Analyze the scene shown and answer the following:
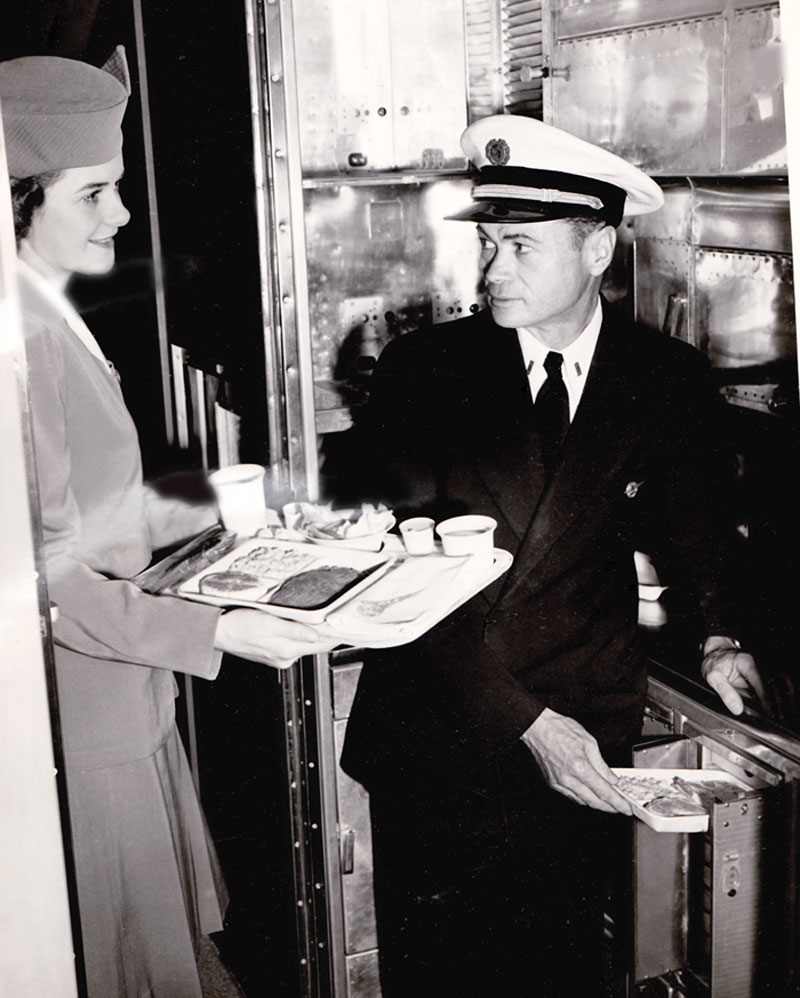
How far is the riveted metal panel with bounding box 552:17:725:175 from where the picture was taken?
97.6 inches

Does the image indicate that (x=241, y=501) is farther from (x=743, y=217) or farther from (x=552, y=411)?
(x=743, y=217)

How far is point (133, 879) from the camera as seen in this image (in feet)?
7.15

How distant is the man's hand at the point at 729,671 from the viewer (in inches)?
92.7

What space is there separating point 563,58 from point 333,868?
85.8 inches

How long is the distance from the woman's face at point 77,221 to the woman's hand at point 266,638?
2.23ft

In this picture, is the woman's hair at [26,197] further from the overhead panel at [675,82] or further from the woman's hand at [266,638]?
the overhead panel at [675,82]

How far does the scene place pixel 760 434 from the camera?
2.64m

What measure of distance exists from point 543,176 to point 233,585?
111 centimetres

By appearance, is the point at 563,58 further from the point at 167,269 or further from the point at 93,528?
the point at 93,528

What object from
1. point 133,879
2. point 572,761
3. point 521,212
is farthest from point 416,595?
point 521,212

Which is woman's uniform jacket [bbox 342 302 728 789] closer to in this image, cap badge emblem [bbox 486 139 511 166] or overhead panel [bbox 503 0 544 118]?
cap badge emblem [bbox 486 139 511 166]

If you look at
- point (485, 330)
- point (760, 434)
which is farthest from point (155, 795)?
point (760, 434)

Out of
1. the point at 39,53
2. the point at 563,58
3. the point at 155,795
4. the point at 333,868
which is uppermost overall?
the point at 563,58

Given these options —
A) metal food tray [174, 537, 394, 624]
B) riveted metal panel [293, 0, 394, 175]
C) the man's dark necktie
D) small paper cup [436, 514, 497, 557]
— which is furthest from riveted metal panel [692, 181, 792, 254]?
metal food tray [174, 537, 394, 624]
